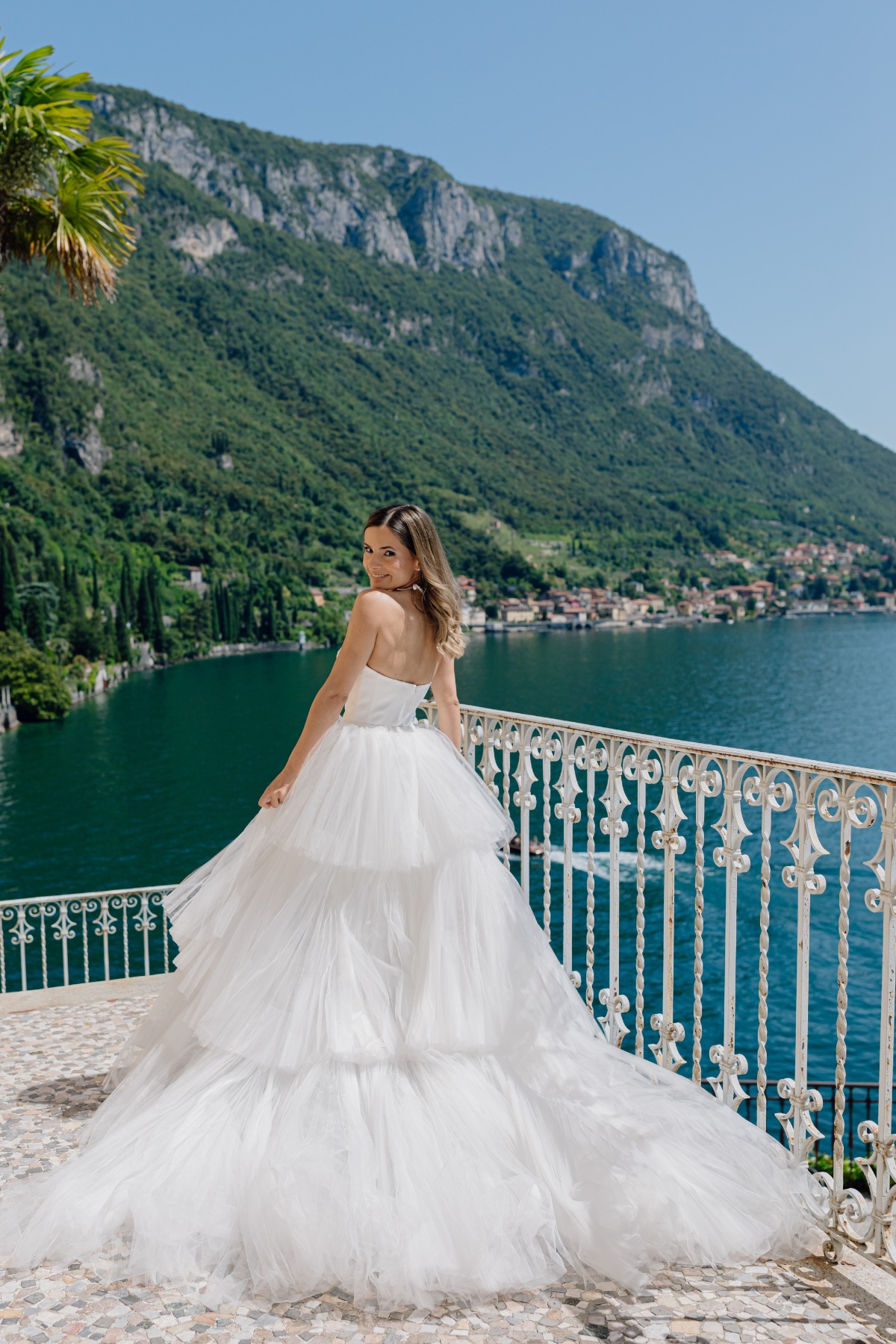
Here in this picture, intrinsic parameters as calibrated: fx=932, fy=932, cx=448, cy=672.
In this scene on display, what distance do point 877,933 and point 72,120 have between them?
33.7 meters

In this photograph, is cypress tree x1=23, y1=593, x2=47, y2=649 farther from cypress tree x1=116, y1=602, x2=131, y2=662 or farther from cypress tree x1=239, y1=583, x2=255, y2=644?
cypress tree x1=239, y1=583, x2=255, y2=644

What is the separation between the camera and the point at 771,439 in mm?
162500

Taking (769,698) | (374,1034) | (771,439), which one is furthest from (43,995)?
(771,439)

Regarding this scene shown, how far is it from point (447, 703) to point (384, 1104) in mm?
1362

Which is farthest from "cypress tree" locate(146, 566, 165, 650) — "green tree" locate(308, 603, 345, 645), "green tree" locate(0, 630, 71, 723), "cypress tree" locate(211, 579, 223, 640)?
"green tree" locate(0, 630, 71, 723)

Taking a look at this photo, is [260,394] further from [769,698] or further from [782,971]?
[782,971]

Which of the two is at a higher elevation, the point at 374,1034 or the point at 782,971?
the point at 374,1034

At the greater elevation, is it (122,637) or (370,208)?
(370,208)

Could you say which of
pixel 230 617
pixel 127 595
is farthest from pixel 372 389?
pixel 127 595

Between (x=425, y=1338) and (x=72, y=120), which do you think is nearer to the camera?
(x=425, y=1338)

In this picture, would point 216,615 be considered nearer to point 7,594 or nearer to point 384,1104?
point 7,594

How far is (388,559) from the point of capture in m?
2.86

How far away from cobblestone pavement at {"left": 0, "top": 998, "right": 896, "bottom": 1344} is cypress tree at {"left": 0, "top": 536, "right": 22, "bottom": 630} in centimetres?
6836

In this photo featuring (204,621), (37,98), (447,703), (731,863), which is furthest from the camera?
(204,621)
